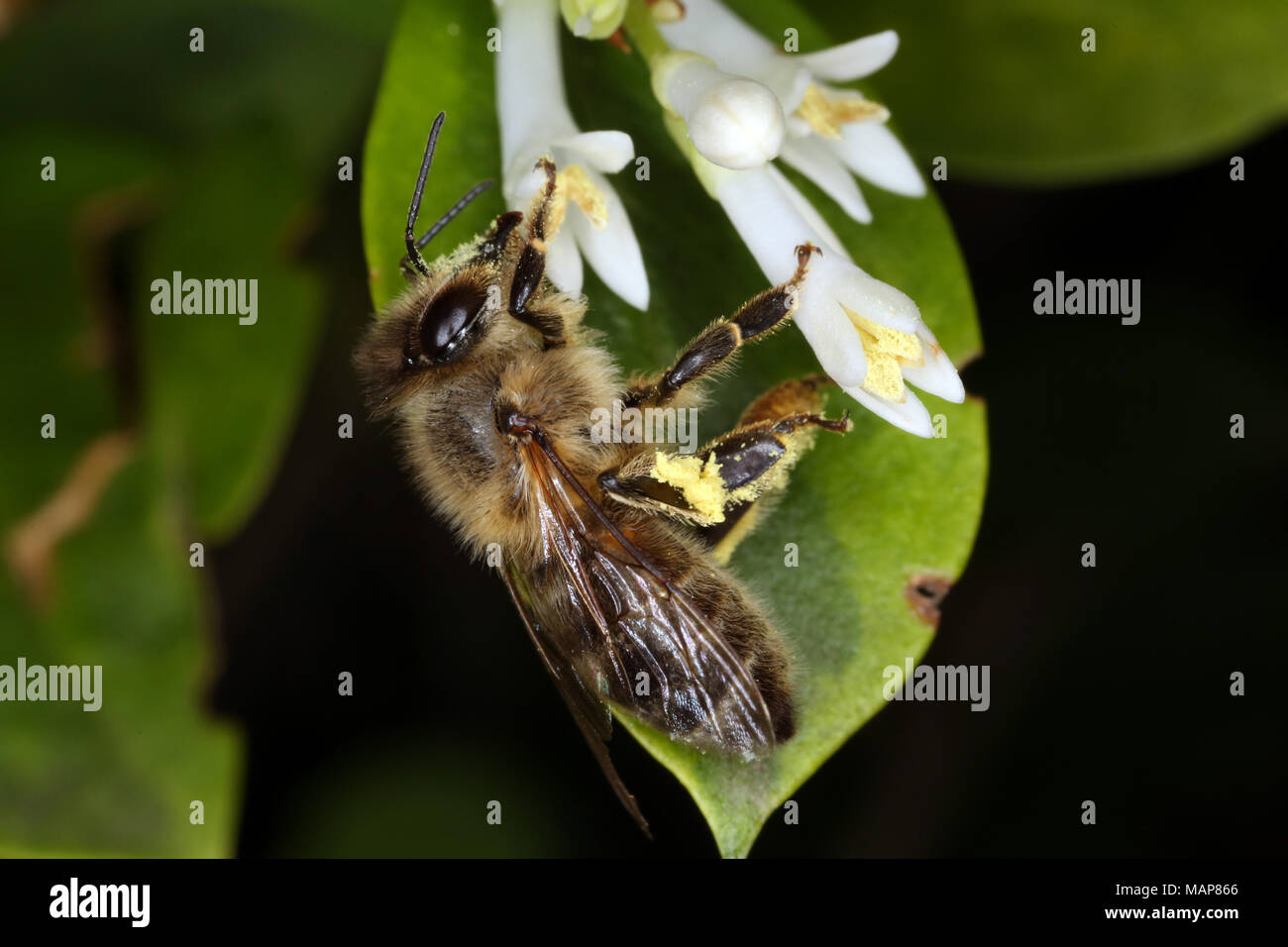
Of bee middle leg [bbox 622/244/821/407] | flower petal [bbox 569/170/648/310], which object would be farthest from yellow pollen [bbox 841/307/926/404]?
flower petal [bbox 569/170/648/310]

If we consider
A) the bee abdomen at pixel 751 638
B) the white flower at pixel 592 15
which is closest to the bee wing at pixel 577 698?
the bee abdomen at pixel 751 638

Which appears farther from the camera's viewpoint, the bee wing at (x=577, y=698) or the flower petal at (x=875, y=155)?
the flower petal at (x=875, y=155)

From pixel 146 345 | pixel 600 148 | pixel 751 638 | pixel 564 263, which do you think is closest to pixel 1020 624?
pixel 751 638

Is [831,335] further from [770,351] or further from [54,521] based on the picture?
[54,521]

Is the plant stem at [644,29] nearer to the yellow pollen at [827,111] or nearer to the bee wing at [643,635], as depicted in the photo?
the yellow pollen at [827,111]

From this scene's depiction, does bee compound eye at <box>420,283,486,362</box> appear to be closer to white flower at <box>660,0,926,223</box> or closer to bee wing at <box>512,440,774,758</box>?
bee wing at <box>512,440,774,758</box>

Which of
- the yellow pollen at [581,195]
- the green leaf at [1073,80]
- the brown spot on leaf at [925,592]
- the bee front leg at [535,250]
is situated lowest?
the brown spot on leaf at [925,592]
